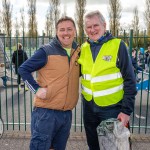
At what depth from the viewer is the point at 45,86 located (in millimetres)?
2693

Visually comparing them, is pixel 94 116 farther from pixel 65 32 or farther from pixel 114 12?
pixel 114 12

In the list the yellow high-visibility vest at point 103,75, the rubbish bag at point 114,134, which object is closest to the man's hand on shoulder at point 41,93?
the yellow high-visibility vest at point 103,75

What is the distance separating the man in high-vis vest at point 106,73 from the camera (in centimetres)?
263

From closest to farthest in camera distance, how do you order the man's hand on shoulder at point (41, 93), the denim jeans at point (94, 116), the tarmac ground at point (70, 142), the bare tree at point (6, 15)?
1. the man's hand on shoulder at point (41, 93)
2. the denim jeans at point (94, 116)
3. the tarmac ground at point (70, 142)
4. the bare tree at point (6, 15)

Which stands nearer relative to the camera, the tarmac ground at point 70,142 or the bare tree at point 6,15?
the tarmac ground at point 70,142

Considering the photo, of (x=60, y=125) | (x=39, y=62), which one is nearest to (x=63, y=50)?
(x=39, y=62)

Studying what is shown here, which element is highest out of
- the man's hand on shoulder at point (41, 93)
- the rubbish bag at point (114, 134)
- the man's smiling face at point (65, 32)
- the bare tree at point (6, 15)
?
the bare tree at point (6, 15)

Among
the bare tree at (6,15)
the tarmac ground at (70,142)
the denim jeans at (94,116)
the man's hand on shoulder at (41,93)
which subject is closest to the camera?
the man's hand on shoulder at (41,93)

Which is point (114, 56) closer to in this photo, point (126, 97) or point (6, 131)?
point (126, 97)

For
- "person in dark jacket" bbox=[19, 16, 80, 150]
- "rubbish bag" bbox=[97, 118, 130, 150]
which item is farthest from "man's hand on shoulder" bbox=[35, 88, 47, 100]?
"rubbish bag" bbox=[97, 118, 130, 150]

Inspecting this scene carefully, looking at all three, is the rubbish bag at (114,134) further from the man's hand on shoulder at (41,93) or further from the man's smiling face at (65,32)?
the man's smiling face at (65,32)

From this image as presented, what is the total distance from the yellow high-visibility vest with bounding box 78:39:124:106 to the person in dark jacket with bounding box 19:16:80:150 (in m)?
0.12

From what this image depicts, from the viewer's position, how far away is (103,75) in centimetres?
267

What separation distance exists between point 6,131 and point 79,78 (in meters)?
2.66
